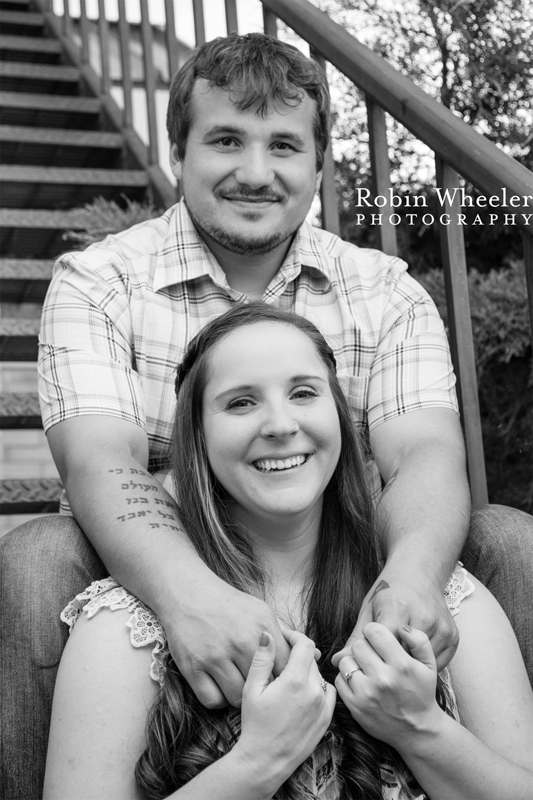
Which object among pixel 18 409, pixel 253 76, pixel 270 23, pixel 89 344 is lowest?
pixel 18 409

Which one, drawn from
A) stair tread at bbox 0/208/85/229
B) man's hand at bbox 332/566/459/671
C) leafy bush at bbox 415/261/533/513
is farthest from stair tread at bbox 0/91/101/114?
man's hand at bbox 332/566/459/671

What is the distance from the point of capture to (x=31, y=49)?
4.05 metres

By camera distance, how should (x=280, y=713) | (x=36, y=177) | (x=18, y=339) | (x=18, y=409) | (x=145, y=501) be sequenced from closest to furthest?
(x=280, y=713)
(x=145, y=501)
(x=18, y=409)
(x=18, y=339)
(x=36, y=177)

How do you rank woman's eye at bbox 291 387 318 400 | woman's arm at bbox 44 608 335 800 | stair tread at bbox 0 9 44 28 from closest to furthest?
woman's arm at bbox 44 608 335 800 → woman's eye at bbox 291 387 318 400 → stair tread at bbox 0 9 44 28

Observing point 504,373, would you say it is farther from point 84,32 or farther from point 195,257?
point 84,32

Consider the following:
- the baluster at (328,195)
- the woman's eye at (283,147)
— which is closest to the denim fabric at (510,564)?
the woman's eye at (283,147)

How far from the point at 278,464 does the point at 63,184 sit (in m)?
2.11

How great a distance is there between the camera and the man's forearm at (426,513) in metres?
1.42

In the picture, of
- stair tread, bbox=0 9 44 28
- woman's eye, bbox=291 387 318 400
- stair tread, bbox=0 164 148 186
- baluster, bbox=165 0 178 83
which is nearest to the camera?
woman's eye, bbox=291 387 318 400

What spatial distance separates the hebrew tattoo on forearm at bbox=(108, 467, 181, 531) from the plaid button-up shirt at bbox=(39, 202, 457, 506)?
0.53ft

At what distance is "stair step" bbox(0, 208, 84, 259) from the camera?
296 cm

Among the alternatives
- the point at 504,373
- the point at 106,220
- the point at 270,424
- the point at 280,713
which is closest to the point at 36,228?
the point at 106,220

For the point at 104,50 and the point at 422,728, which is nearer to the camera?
the point at 422,728

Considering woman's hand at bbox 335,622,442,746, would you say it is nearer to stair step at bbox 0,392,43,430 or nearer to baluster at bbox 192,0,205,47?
stair step at bbox 0,392,43,430
